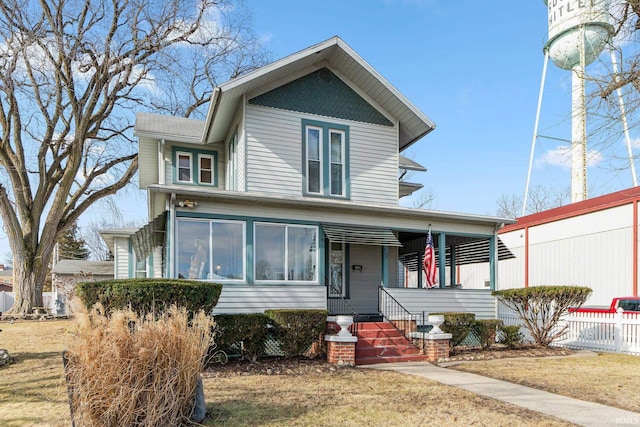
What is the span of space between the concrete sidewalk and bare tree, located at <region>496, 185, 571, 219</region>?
127ft

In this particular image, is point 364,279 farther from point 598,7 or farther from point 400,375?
point 598,7

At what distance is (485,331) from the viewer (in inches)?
457

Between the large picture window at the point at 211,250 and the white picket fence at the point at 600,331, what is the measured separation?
8.26 meters

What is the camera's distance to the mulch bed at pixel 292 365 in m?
8.48

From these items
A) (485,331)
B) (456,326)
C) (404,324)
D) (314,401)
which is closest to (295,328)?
Answer: (314,401)

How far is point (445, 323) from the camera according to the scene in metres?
11.2

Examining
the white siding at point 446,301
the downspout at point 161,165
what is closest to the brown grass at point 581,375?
the white siding at point 446,301

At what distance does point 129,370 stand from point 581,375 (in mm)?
8196

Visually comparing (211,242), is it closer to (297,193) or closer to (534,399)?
(297,193)

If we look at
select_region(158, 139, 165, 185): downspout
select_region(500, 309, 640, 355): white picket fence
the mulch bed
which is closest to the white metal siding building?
select_region(500, 309, 640, 355): white picket fence

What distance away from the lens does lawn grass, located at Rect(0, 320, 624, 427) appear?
219 inches

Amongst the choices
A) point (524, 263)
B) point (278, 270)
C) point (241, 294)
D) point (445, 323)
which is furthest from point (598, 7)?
point (524, 263)

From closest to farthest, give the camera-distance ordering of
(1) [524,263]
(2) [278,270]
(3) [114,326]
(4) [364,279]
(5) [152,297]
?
1. (3) [114,326]
2. (5) [152,297]
3. (2) [278,270]
4. (4) [364,279]
5. (1) [524,263]

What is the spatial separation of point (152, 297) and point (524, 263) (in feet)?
63.5
